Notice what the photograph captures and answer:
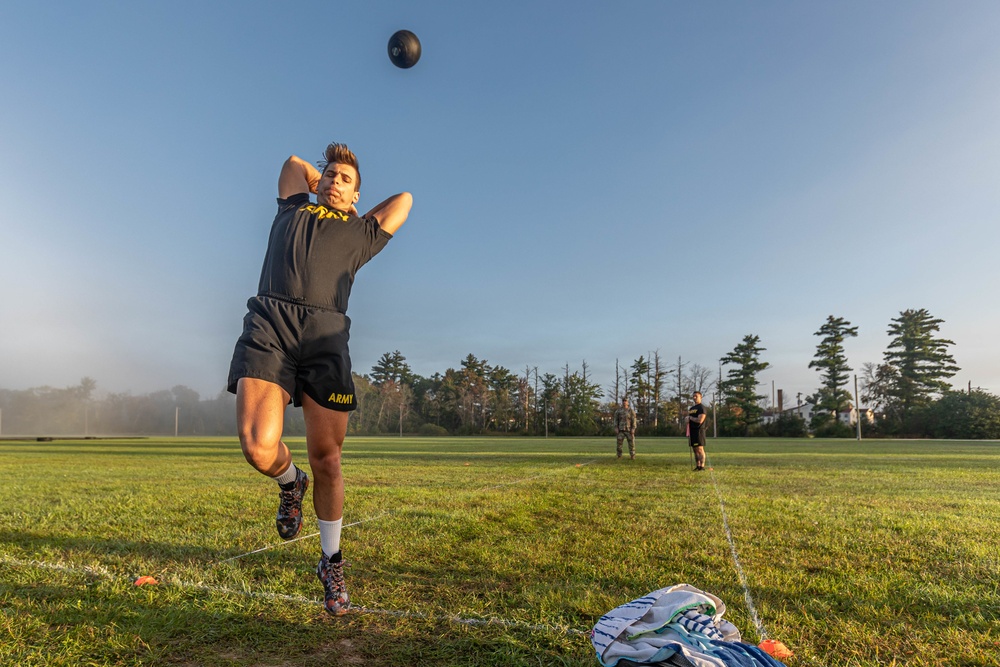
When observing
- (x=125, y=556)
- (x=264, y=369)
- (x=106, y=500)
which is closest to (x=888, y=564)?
(x=264, y=369)

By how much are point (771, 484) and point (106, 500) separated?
932cm

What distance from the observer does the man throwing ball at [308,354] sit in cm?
272

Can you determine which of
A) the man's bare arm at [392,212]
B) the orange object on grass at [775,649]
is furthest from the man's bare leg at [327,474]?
the orange object on grass at [775,649]

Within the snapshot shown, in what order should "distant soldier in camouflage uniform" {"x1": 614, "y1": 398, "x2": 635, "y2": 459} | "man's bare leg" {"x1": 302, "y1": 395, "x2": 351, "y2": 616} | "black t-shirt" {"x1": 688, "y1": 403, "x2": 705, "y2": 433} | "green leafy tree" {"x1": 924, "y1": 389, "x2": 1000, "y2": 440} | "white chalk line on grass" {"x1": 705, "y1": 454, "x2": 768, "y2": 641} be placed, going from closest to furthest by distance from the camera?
"white chalk line on grass" {"x1": 705, "y1": 454, "x2": 768, "y2": 641} → "man's bare leg" {"x1": 302, "y1": 395, "x2": 351, "y2": 616} → "black t-shirt" {"x1": 688, "y1": 403, "x2": 705, "y2": 433} → "distant soldier in camouflage uniform" {"x1": 614, "y1": 398, "x2": 635, "y2": 459} → "green leafy tree" {"x1": 924, "y1": 389, "x2": 1000, "y2": 440}

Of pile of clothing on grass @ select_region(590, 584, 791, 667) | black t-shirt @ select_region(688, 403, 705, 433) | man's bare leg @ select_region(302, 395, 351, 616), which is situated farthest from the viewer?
black t-shirt @ select_region(688, 403, 705, 433)

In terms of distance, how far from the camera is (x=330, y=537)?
2.90m

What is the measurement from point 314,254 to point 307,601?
176 centimetres

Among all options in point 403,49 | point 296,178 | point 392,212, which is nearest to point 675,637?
point 392,212

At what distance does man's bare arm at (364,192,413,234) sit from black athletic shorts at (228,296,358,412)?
658 mm

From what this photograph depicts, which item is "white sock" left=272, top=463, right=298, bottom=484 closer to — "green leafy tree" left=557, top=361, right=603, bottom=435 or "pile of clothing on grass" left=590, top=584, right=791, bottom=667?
"pile of clothing on grass" left=590, top=584, right=791, bottom=667

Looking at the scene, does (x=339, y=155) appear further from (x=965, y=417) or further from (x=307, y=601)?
(x=965, y=417)

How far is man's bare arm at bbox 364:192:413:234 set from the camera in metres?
3.32

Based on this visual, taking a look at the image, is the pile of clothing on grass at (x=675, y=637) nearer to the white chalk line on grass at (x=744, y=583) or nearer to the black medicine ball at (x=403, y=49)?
the white chalk line on grass at (x=744, y=583)

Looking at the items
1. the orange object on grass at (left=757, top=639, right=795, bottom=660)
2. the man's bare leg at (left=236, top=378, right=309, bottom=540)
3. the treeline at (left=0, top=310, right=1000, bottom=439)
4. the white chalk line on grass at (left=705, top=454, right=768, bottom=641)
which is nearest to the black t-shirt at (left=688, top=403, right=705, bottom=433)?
the white chalk line on grass at (left=705, top=454, right=768, bottom=641)
